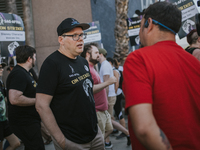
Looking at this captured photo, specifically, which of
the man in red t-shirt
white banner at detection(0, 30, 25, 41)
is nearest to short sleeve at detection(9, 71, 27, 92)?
the man in red t-shirt

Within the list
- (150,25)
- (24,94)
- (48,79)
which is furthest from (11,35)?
(150,25)

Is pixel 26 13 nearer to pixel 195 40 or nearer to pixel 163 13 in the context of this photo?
pixel 195 40

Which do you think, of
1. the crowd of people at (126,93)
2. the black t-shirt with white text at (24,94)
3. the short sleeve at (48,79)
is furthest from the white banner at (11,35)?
the short sleeve at (48,79)

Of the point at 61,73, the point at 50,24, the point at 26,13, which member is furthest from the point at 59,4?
the point at 61,73

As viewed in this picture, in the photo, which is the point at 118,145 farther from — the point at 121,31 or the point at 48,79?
the point at 121,31

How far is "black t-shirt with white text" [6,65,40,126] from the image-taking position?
3129 millimetres

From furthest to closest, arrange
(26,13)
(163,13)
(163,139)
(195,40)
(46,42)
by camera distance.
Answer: (46,42) < (26,13) < (195,40) < (163,13) < (163,139)

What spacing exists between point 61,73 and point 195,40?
2.69 m

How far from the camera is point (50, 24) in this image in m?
11.4

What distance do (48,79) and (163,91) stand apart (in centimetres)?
131

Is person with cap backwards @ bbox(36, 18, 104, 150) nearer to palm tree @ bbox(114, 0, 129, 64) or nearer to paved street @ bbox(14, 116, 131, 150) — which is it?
paved street @ bbox(14, 116, 131, 150)

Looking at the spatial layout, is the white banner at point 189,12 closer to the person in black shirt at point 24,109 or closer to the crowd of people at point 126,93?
the crowd of people at point 126,93

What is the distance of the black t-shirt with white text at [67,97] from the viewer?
2.21 metres

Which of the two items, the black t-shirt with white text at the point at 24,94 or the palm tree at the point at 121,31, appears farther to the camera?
the palm tree at the point at 121,31
